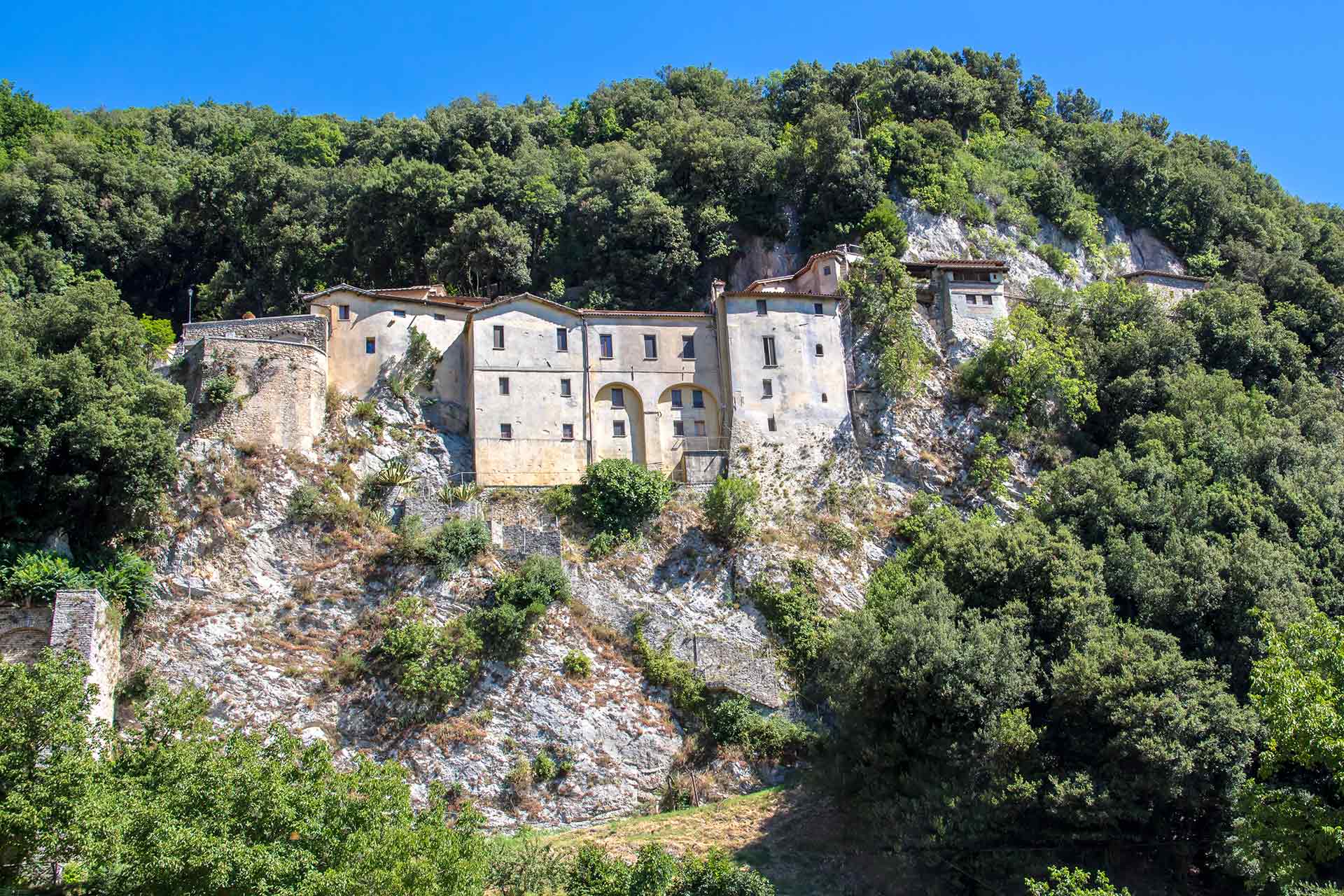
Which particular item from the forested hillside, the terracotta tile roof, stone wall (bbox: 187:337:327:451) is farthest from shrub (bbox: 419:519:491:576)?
the terracotta tile roof

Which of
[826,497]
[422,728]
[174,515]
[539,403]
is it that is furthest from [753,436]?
[174,515]

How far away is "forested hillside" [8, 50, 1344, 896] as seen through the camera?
28703mm

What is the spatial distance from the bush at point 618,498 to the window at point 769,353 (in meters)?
7.60

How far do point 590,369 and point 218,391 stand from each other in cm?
1355

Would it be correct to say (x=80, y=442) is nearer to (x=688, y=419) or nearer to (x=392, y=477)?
(x=392, y=477)

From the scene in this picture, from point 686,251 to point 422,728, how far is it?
90.1 feet

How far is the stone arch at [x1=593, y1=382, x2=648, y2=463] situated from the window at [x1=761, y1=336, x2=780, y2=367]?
5.08 m

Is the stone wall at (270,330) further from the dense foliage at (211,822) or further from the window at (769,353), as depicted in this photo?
the dense foliage at (211,822)

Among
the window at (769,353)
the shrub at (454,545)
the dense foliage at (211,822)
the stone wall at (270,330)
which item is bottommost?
the dense foliage at (211,822)

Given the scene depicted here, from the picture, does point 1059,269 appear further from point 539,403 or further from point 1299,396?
point 539,403

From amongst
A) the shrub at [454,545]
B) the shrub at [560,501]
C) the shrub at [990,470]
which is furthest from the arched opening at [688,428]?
the shrub at [990,470]

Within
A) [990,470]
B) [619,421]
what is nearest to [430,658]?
[619,421]

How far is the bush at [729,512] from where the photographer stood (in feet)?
147

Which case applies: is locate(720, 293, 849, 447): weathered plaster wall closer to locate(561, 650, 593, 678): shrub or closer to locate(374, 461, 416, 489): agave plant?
locate(561, 650, 593, 678): shrub
